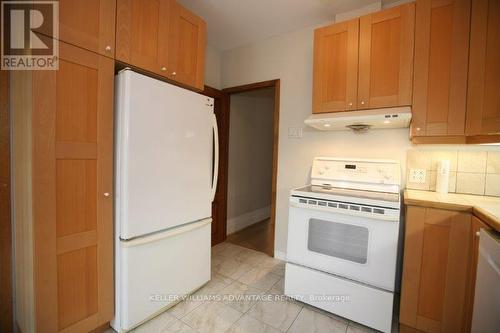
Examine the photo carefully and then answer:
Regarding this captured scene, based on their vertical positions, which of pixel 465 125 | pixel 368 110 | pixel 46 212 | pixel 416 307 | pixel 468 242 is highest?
pixel 368 110

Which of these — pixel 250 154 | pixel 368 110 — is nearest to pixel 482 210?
pixel 368 110

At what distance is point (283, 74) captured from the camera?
8.41 feet

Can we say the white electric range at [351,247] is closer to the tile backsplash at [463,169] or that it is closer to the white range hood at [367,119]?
the tile backsplash at [463,169]

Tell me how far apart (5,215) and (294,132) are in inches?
92.9

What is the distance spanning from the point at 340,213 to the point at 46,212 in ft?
5.74

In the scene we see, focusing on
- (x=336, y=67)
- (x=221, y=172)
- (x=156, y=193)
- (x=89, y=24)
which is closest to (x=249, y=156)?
(x=221, y=172)

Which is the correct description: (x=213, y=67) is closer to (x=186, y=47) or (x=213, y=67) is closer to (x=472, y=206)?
(x=186, y=47)

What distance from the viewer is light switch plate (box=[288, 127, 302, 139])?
2.47m

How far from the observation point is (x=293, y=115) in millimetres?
2510

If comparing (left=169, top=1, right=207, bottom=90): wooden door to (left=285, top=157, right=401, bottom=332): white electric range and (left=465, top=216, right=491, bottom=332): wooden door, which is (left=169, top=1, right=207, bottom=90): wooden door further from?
(left=465, top=216, right=491, bottom=332): wooden door

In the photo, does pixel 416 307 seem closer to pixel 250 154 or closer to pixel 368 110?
pixel 368 110

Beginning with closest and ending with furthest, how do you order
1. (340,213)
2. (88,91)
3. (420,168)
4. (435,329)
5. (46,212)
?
(46,212) → (88,91) → (435,329) → (340,213) → (420,168)

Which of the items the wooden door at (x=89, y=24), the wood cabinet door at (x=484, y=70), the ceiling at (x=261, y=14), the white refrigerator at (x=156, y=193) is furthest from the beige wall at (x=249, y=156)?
the wood cabinet door at (x=484, y=70)

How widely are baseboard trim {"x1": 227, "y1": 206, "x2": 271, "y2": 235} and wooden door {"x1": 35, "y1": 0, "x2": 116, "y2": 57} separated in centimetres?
259
